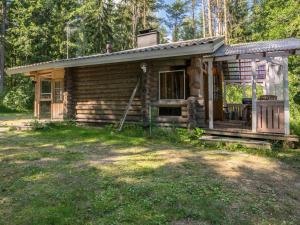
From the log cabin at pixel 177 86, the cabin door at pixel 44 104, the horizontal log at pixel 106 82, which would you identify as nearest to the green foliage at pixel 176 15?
the cabin door at pixel 44 104

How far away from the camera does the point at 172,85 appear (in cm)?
967

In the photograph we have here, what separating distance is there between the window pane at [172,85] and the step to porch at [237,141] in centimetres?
203

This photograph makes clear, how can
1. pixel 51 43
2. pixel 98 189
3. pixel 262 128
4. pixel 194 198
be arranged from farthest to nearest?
pixel 51 43
pixel 262 128
pixel 98 189
pixel 194 198

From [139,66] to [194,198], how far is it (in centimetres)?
694

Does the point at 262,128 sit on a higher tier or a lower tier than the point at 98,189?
higher

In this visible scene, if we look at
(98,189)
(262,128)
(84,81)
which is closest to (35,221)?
(98,189)

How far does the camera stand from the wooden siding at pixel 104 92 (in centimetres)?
1027

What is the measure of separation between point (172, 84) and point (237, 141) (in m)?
3.25

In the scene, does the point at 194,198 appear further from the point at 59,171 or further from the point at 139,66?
the point at 139,66

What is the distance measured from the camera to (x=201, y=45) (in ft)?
26.0

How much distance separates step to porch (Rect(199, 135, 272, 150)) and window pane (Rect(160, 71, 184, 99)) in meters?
2.03

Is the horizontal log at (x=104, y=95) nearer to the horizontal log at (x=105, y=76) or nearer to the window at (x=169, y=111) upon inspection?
the horizontal log at (x=105, y=76)

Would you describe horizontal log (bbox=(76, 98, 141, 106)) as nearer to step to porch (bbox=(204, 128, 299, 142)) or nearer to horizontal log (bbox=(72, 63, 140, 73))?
horizontal log (bbox=(72, 63, 140, 73))

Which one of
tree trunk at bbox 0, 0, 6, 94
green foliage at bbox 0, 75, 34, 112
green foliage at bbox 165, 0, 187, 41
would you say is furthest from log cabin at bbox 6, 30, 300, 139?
green foliage at bbox 165, 0, 187, 41
